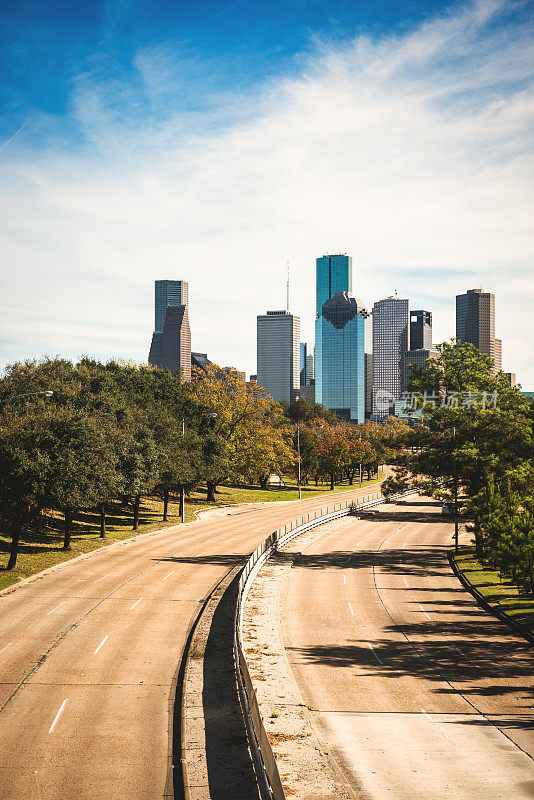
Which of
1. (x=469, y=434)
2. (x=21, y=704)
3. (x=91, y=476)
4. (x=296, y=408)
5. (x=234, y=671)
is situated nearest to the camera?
(x=21, y=704)

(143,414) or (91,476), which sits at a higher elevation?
(143,414)

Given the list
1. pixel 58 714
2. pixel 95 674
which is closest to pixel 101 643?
pixel 95 674

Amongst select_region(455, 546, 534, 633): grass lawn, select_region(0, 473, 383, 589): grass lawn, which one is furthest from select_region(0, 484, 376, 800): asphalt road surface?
select_region(455, 546, 534, 633): grass lawn

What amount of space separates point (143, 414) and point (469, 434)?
29.0 meters

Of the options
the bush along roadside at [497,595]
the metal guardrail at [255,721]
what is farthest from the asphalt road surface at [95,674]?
the bush along roadside at [497,595]

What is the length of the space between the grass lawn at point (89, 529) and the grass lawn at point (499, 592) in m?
24.4

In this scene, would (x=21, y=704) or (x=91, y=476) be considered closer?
(x=21, y=704)

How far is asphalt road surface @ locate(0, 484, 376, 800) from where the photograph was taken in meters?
13.8

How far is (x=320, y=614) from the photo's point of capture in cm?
2958

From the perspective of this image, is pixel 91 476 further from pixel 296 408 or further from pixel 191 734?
pixel 296 408

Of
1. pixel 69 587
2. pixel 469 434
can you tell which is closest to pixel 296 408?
pixel 469 434

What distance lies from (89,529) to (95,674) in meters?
35.3

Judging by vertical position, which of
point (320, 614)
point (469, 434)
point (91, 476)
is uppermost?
point (469, 434)

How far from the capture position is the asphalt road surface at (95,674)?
13.8 m
